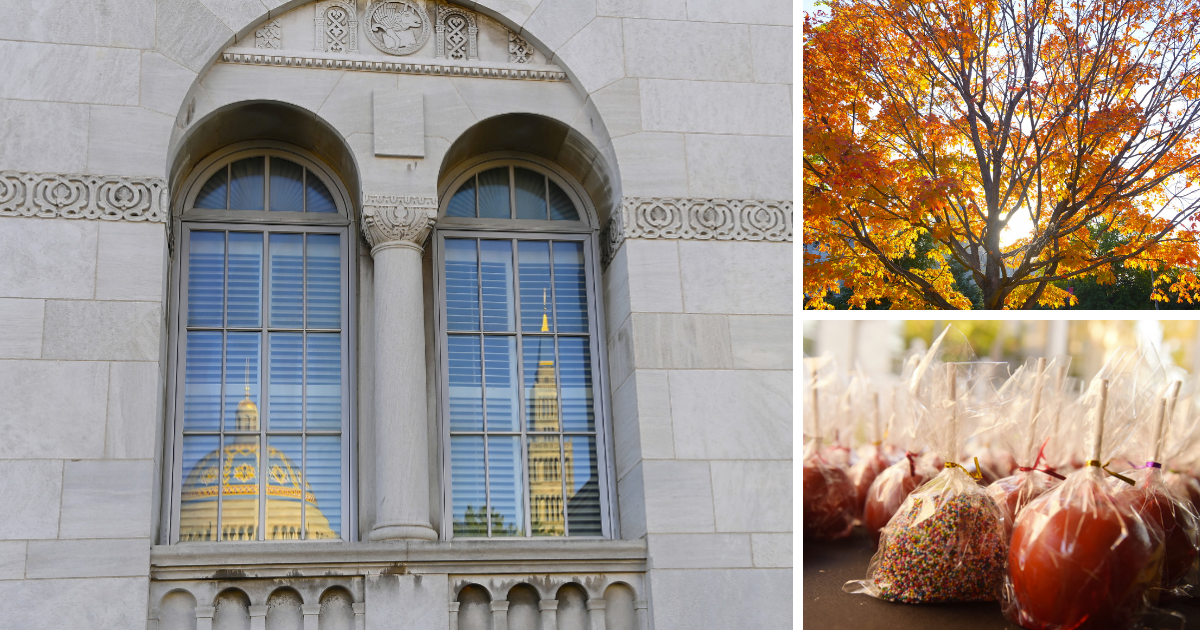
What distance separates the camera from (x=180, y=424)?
1049cm

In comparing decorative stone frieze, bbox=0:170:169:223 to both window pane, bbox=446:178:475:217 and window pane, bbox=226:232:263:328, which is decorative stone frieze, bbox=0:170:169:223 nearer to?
window pane, bbox=226:232:263:328

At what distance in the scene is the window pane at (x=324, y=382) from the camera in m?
10.8

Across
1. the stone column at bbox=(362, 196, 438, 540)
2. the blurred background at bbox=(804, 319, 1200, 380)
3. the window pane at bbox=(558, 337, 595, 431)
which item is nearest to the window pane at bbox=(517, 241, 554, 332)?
the window pane at bbox=(558, 337, 595, 431)

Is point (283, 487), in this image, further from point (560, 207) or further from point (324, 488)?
point (560, 207)

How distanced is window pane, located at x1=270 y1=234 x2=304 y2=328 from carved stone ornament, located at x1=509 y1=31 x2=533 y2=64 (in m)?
2.62

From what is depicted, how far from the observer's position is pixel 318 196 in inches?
456

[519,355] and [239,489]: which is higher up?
[519,355]

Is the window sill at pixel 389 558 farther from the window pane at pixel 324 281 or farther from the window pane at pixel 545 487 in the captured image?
the window pane at pixel 324 281

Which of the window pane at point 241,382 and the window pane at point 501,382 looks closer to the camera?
the window pane at point 241,382

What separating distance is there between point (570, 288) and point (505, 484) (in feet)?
6.58

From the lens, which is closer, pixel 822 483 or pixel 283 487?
pixel 822 483

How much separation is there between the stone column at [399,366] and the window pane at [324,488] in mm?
542

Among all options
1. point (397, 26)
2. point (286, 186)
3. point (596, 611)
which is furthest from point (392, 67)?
point (596, 611)

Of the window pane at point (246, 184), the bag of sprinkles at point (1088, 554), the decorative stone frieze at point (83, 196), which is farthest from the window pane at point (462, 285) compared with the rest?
the bag of sprinkles at point (1088, 554)
